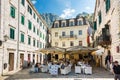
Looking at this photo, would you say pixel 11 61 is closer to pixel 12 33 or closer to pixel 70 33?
pixel 12 33

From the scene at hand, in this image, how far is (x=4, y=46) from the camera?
17.3 m

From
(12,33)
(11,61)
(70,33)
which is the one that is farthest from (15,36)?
(70,33)

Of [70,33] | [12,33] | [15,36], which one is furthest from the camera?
[70,33]

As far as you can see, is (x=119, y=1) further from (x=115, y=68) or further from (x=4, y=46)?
(x=4, y=46)

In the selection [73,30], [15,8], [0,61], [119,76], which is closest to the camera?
[119,76]

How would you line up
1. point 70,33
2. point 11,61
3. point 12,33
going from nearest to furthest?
point 12,33
point 11,61
point 70,33

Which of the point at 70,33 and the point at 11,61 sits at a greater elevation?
the point at 70,33

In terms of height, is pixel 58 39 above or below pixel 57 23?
below

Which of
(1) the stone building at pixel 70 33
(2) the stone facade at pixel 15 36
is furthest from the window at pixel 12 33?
(1) the stone building at pixel 70 33

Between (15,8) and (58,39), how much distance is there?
25115 millimetres

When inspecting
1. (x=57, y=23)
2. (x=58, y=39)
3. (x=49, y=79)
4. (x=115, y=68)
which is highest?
(x=57, y=23)

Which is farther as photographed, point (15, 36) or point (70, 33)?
point (70, 33)

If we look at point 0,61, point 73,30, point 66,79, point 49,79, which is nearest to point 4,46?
point 0,61

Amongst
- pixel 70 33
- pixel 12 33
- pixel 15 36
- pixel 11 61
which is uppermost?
pixel 70 33
